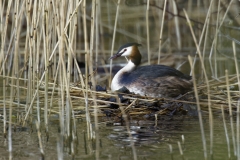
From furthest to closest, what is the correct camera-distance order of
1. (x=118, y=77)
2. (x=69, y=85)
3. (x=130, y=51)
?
(x=130, y=51) < (x=118, y=77) < (x=69, y=85)

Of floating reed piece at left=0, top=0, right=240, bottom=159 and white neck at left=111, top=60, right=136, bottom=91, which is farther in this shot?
white neck at left=111, top=60, right=136, bottom=91

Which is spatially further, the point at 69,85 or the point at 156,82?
the point at 156,82

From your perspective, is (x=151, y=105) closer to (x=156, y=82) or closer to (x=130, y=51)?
(x=156, y=82)

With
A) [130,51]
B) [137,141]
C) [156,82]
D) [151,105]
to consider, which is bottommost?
[137,141]

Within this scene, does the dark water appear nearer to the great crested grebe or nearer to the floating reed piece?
the floating reed piece

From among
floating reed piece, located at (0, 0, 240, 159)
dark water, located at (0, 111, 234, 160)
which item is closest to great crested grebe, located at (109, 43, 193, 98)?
floating reed piece, located at (0, 0, 240, 159)

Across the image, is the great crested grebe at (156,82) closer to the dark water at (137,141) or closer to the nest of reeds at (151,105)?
the nest of reeds at (151,105)

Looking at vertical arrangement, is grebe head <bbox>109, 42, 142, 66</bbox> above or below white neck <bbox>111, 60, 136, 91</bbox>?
above

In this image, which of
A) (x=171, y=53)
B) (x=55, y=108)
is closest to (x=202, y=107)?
(x=55, y=108)

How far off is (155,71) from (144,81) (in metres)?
0.19

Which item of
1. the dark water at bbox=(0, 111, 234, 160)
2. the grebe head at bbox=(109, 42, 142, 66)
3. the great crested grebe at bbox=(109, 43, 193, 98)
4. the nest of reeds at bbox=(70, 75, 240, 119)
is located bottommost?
the dark water at bbox=(0, 111, 234, 160)

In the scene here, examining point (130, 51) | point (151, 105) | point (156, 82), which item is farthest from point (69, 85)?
point (130, 51)

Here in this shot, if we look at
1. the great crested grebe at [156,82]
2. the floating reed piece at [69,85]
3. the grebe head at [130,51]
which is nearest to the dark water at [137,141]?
the floating reed piece at [69,85]

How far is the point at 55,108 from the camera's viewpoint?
6.54 metres
